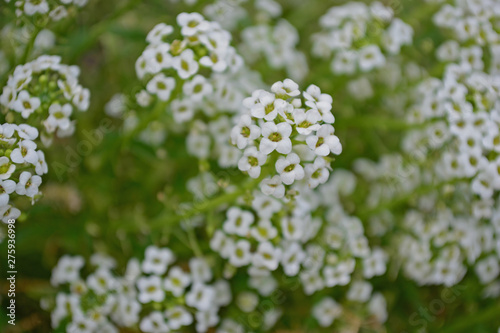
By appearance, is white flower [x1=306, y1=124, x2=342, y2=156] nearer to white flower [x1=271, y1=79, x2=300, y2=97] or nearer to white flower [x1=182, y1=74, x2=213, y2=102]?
white flower [x1=271, y1=79, x2=300, y2=97]

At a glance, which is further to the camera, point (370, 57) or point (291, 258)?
point (370, 57)

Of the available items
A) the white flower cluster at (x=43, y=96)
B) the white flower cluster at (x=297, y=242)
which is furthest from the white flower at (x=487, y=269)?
the white flower cluster at (x=43, y=96)

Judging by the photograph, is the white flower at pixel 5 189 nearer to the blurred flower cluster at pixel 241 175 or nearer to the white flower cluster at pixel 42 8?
the blurred flower cluster at pixel 241 175

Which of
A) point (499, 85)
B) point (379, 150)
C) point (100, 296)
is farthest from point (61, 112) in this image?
point (499, 85)

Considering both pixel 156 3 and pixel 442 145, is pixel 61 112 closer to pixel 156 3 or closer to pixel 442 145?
pixel 156 3

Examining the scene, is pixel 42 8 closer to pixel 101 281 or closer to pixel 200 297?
pixel 101 281

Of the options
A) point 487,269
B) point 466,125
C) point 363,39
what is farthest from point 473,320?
point 363,39
